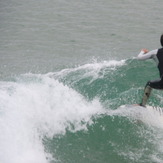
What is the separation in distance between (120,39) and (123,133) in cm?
747

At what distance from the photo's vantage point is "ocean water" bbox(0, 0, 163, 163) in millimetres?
7945

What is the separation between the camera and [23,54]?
14117 millimetres

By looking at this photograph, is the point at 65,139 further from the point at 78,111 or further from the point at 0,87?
the point at 0,87

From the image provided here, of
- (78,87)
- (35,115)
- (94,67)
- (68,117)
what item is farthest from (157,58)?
(94,67)

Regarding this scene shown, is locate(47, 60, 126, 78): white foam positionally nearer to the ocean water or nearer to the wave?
the ocean water

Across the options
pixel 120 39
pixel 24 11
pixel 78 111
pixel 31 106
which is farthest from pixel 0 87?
pixel 24 11

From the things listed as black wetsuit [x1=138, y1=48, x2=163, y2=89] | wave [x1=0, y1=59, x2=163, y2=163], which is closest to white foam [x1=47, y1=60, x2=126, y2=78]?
wave [x1=0, y1=59, x2=163, y2=163]

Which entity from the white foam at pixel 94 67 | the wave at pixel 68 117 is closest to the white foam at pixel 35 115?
the wave at pixel 68 117

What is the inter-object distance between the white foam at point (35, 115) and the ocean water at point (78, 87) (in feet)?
0.07

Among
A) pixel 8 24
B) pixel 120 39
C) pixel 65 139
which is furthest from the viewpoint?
pixel 8 24

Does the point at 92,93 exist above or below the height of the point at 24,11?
below

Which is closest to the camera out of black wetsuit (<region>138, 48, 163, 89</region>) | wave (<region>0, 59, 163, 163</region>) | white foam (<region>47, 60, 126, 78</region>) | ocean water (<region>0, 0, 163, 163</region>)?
wave (<region>0, 59, 163, 163</region>)

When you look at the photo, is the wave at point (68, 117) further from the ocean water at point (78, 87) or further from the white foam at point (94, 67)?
the white foam at point (94, 67)

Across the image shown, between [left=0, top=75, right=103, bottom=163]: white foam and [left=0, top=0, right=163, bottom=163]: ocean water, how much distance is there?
0.07 ft
